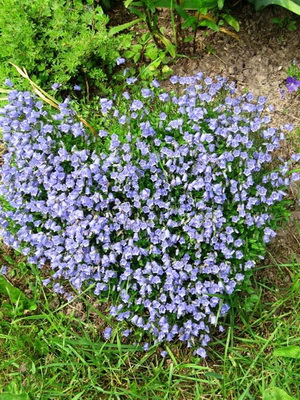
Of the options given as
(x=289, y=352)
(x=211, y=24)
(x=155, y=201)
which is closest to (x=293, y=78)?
(x=211, y=24)

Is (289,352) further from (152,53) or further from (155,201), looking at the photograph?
(152,53)

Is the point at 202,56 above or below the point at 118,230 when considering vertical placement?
above

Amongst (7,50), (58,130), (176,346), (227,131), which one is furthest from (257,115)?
(7,50)

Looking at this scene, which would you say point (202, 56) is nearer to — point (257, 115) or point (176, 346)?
point (257, 115)

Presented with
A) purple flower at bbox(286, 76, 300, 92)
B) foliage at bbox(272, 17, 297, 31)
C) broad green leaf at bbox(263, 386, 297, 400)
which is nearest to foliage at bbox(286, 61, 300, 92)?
purple flower at bbox(286, 76, 300, 92)

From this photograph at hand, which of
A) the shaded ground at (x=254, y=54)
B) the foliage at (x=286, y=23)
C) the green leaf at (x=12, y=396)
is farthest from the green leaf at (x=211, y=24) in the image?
the green leaf at (x=12, y=396)

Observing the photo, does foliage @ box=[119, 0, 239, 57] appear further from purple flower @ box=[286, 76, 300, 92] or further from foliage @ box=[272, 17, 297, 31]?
purple flower @ box=[286, 76, 300, 92]
